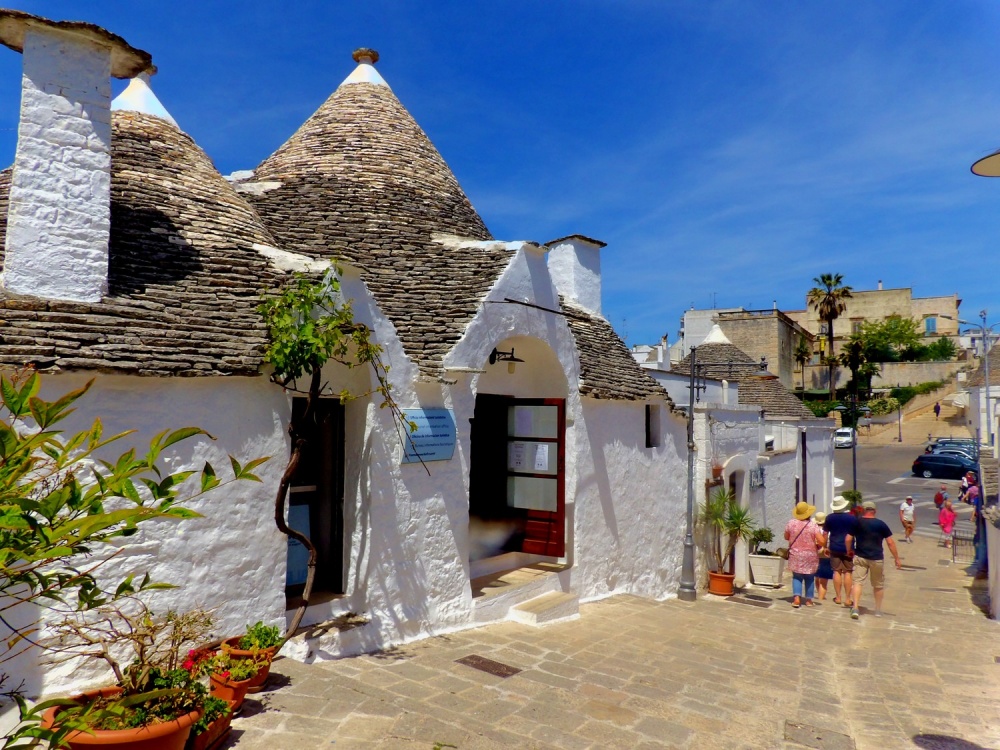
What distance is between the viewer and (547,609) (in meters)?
8.33

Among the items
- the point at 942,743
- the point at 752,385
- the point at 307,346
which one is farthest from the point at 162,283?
the point at 752,385

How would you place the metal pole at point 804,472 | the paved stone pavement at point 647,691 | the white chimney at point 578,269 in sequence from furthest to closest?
the metal pole at point 804,472 → the white chimney at point 578,269 → the paved stone pavement at point 647,691

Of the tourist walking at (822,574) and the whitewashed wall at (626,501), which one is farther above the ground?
the whitewashed wall at (626,501)

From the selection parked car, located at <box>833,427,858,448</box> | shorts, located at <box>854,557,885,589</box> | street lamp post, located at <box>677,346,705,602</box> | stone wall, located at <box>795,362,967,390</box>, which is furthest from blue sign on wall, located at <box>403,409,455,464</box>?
stone wall, located at <box>795,362,967,390</box>

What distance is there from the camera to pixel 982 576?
51.3 feet

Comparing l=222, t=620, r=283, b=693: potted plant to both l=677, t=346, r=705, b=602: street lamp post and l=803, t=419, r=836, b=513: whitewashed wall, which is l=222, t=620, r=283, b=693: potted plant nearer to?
l=677, t=346, r=705, b=602: street lamp post

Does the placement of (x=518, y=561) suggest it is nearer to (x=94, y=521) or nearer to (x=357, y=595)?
(x=357, y=595)

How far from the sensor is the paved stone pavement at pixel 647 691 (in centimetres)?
476

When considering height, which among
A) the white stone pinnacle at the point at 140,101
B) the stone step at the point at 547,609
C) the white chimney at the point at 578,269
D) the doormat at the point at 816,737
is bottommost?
the doormat at the point at 816,737

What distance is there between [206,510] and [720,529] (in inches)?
429

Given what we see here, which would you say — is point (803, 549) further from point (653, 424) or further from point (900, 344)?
point (900, 344)

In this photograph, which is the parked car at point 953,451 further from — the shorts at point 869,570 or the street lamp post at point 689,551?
the shorts at point 869,570

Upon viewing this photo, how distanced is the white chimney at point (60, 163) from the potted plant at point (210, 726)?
333 cm

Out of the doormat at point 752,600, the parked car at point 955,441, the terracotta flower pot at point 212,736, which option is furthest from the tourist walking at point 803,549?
the parked car at point 955,441
